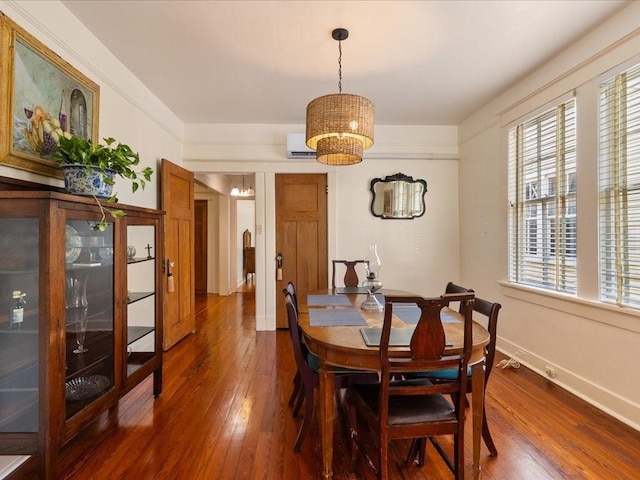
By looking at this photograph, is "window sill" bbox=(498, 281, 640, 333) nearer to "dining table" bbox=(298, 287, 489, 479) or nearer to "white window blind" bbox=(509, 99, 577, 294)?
"white window blind" bbox=(509, 99, 577, 294)

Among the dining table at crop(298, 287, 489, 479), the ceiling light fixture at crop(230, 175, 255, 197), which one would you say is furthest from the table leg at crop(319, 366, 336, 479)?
the ceiling light fixture at crop(230, 175, 255, 197)

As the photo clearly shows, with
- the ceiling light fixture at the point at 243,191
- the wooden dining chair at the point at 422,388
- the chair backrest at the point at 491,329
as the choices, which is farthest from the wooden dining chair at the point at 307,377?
the ceiling light fixture at the point at 243,191

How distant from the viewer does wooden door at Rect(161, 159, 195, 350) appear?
340cm

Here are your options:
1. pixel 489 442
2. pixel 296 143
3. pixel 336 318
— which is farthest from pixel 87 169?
pixel 489 442

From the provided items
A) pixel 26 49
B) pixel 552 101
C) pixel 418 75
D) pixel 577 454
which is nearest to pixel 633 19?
pixel 552 101

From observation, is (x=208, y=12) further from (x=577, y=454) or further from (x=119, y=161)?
(x=577, y=454)

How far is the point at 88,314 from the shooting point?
1.84 metres

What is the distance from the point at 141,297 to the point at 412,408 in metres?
1.94

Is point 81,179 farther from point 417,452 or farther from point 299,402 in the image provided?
point 417,452

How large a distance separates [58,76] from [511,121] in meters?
3.77

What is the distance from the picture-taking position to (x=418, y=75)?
2.95 metres

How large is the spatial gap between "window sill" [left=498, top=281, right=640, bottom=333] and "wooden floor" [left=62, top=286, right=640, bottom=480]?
2.06ft

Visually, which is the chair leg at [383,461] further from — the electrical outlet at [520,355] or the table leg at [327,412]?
the electrical outlet at [520,355]

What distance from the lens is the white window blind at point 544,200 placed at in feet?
8.43
